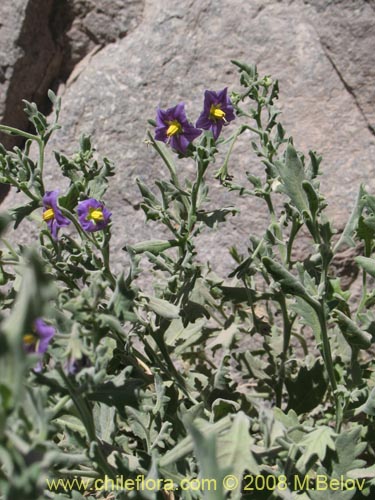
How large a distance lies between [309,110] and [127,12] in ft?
2.92

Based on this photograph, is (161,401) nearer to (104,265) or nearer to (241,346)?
(104,265)

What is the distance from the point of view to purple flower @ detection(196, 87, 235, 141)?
2.02 meters

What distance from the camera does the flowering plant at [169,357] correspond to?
1.25m

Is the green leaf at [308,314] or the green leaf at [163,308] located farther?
the green leaf at [308,314]

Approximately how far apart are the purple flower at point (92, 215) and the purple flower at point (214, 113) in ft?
1.28

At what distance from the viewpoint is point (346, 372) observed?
219cm

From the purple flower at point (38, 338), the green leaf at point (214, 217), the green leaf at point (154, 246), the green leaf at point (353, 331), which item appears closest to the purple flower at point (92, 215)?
the green leaf at point (154, 246)

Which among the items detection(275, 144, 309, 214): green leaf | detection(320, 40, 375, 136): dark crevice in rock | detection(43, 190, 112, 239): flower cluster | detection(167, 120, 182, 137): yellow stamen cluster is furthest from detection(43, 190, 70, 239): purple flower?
detection(320, 40, 375, 136): dark crevice in rock

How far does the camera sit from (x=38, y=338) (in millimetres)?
1323

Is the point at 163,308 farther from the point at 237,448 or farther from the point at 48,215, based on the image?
the point at 237,448

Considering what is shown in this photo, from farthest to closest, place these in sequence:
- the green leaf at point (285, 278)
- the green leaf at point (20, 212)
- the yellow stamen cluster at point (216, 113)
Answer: the yellow stamen cluster at point (216, 113), the green leaf at point (20, 212), the green leaf at point (285, 278)

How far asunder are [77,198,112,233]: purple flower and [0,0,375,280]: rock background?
1.02m

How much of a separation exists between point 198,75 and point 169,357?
4.53 feet

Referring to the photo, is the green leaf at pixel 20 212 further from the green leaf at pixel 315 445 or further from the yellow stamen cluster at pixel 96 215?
the green leaf at pixel 315 445
